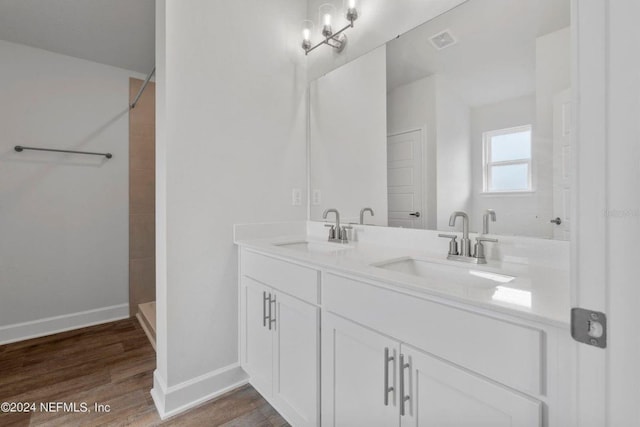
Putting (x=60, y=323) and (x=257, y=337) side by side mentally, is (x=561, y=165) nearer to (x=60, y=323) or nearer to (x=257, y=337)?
(x=257, y=337)

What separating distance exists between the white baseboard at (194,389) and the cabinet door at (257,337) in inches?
4.1

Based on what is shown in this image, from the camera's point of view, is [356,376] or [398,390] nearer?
[398,390]

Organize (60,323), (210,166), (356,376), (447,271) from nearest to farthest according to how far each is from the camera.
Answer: (356,376) → (447,271) → (210,166) → (60,323)

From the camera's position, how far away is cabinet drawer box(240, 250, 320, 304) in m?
1.24

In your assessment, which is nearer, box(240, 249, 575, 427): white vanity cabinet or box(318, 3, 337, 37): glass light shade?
box(240, 249, 575, 427): white vanity cabinet

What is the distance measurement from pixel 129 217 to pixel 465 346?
3026mm

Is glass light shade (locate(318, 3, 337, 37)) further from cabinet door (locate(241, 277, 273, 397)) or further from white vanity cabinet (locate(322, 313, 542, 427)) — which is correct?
white vanity cabinet (locate(322, 313, 542, 427))

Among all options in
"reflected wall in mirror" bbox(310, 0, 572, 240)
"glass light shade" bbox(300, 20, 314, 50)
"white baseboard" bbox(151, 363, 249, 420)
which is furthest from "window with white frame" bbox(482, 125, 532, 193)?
"white baseboard" bbox(151, 363, 249, 420)

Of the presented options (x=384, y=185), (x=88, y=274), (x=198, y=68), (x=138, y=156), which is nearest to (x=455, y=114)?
(x=384, y=185)

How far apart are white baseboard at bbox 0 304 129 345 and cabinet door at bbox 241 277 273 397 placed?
5.90 feet

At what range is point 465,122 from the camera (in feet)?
4.32

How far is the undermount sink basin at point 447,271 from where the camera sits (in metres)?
1.03

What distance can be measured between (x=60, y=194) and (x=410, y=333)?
3.01 m

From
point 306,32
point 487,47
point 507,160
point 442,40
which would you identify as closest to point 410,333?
point 507,160
